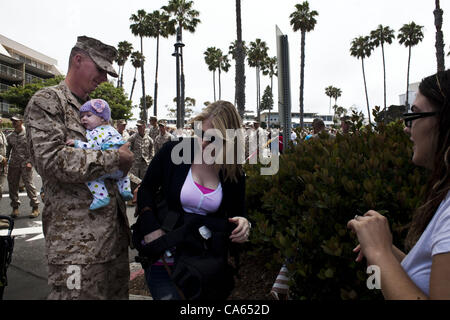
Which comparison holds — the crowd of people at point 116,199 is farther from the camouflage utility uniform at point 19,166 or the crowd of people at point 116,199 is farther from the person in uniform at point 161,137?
the person in uniform at point 161,137

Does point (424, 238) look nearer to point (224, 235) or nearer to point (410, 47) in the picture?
point (224, 235)

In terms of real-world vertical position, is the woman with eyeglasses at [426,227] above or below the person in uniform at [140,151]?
below

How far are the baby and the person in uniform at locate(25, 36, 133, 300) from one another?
54 millimetres

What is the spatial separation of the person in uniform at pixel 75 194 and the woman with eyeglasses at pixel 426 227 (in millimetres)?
1642

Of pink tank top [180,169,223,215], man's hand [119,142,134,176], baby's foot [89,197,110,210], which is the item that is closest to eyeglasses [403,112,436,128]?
pink tank top [180,169,223,215]

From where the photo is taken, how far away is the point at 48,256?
2.02 metres

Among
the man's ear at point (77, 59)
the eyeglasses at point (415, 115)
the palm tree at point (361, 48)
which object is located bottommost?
the eyeglasses at point (415, 115)

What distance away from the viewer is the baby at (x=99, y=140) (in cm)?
209

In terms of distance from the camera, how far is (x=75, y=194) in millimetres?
2094

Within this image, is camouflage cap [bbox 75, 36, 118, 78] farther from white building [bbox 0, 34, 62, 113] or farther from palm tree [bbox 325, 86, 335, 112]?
palm tree [bbox 325, 86, 335, 112]

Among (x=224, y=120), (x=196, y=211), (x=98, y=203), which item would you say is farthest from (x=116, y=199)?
(x=224, y=120)

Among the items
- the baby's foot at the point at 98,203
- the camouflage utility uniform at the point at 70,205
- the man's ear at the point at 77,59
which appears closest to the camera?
the camouflage utility uniform at the point at 70,205

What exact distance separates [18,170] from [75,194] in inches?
295

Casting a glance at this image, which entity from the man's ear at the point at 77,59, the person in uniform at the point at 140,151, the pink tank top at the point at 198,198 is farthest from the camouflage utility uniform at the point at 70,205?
the person in uniform at the point at 140,151
